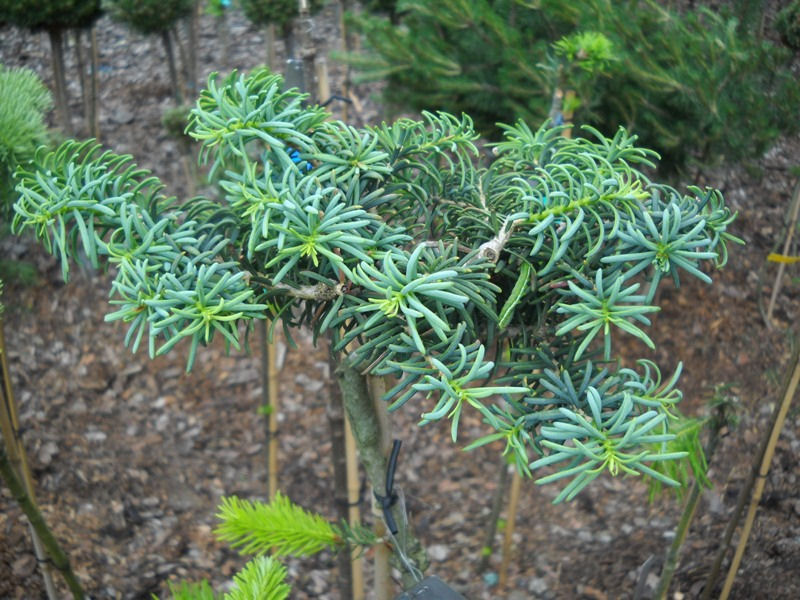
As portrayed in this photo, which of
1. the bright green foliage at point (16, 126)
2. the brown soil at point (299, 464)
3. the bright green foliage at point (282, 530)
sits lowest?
the brown soil at point (299, 464)

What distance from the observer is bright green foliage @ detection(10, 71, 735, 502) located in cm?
73

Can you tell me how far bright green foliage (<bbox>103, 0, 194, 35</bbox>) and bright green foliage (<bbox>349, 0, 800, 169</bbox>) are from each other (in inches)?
26.4

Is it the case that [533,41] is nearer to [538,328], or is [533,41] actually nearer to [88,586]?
[538,328]

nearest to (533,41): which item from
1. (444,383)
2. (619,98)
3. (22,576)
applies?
(619,98)

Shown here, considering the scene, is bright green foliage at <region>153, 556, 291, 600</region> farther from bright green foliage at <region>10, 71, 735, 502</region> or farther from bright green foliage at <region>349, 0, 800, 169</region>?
bright green foliage at <region>349, 0, 800, 169</region>

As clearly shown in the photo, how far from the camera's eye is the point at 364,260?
0.77m

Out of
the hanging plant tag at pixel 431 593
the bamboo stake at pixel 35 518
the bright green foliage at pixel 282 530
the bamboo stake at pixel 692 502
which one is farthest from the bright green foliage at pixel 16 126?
the bamboo stake at pixel 692 502

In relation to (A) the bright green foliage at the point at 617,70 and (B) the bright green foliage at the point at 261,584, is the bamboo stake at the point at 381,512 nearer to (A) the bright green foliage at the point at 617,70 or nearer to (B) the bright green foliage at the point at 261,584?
(B) the bright green foliage at the point at 261,584

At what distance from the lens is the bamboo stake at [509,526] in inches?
73.3

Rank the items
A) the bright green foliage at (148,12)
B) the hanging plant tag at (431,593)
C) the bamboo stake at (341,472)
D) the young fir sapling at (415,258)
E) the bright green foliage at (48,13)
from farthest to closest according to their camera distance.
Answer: the bright green foliage at (148,12) → the bright green foliage at (48,13) → the bamboo stake at (341,472) → the hanging plant tag at (431,593) → the young fir sapling at (415,258)

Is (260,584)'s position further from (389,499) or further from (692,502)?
(692,502)

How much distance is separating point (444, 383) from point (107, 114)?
3458mm

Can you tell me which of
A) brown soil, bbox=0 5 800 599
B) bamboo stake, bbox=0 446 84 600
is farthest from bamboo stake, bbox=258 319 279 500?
bamboo stake, bbox=0 446 84 600

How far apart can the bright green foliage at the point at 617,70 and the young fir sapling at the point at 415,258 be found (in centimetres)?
121
